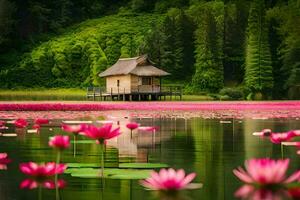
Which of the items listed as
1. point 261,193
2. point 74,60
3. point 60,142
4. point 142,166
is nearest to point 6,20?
point 74,60

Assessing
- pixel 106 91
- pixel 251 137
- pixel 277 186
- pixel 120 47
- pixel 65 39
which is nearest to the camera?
pixel 277 186

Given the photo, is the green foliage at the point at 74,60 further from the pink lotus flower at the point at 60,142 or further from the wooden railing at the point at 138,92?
the pink lotus flower at the point at 60,142

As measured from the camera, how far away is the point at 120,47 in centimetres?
8012

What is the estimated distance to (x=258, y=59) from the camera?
56.5 m

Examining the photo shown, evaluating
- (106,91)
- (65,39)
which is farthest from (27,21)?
(106,91)

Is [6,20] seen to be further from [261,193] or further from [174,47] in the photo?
[261,193]

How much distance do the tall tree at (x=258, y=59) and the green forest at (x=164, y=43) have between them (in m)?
0.08

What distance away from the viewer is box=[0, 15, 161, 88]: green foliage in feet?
253

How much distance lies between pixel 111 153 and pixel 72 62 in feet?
239

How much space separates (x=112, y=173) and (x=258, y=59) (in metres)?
51.7

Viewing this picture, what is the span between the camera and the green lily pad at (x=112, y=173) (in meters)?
5.37

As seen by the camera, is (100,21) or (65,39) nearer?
(65,39)

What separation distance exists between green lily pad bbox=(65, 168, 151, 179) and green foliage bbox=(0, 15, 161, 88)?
67.2m

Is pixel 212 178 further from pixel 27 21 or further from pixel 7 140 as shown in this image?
pixel 27 21
